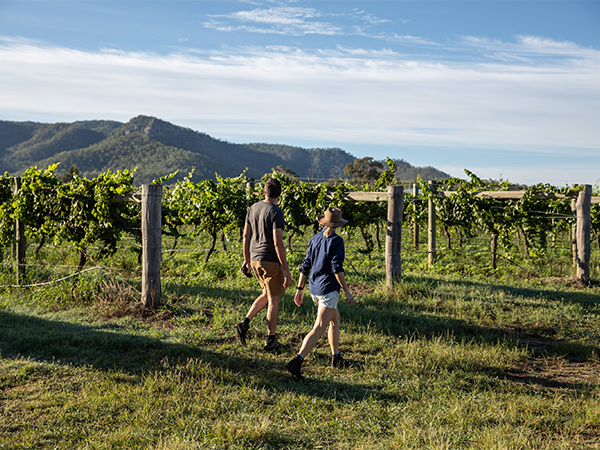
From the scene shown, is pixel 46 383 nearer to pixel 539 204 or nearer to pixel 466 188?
pixel 466 188

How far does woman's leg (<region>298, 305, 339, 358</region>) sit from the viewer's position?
414cm

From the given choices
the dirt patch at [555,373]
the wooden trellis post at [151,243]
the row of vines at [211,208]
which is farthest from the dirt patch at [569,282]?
the wooden trellis post at [151,243]

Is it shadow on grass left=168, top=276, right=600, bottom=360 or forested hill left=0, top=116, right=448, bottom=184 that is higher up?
forested hill left=0, top=116, right=448, bottom=184

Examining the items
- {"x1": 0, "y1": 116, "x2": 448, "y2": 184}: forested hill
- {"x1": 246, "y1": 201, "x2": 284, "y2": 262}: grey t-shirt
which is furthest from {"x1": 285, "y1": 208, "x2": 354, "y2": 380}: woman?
{"x1": 0, "y1": 116, "x2": 448, "y2": 184}: forested hill

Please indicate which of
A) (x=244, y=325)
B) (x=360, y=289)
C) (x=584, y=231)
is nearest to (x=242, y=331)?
(x=244, y=325)

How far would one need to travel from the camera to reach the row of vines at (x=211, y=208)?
752 centimetres

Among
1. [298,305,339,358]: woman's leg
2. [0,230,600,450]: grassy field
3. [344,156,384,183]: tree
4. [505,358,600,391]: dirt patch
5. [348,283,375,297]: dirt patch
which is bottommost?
[505,358,600,391]: dirt patch

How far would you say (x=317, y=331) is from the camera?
4156 mm

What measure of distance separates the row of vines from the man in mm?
2958

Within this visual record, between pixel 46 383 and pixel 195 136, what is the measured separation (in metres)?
112

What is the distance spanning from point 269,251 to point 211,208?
5964mm

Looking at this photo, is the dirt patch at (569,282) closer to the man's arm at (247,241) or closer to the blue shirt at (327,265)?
the blue shirt at (327,265)

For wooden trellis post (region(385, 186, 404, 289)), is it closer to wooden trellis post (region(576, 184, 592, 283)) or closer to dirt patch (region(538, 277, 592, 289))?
dirt patch (region(538, 277, 592, 289))

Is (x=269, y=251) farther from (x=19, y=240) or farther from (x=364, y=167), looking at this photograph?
(x=364, y=167)
